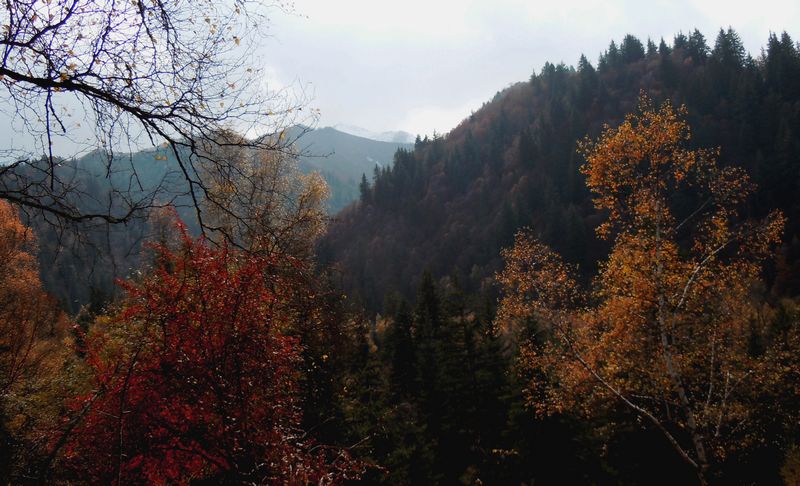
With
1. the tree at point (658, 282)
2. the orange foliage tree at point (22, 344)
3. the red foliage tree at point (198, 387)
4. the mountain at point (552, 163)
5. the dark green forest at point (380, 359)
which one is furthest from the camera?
the mountain at point (552, 163)

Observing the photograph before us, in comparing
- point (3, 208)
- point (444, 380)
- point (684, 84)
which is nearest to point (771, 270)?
point (444, 380)

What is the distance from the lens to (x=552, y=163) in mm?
98062

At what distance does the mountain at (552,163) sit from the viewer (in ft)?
242

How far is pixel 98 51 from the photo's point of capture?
3.06 meters

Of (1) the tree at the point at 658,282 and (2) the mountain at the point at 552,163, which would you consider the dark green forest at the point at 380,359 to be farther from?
(2) the mountain at the point at 552,163

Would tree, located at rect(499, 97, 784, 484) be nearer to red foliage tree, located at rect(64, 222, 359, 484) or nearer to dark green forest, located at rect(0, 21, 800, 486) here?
dark green forest, located at rect(0, 21, 800, 486)

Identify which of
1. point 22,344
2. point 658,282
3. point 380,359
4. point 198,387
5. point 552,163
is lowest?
point 380,359

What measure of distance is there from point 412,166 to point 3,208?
371 ft

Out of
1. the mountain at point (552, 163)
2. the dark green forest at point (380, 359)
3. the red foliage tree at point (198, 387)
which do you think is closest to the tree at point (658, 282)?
the dark green forest at point (380, 359)

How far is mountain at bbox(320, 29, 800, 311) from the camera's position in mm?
73625

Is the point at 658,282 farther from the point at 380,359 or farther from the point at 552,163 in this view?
the point at 552,163

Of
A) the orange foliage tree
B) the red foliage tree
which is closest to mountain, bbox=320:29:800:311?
the orange foliage tree

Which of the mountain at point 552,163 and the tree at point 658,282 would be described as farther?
the mountain at point 552,163

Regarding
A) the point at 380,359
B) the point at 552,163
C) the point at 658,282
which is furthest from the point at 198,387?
the point at 552,163
